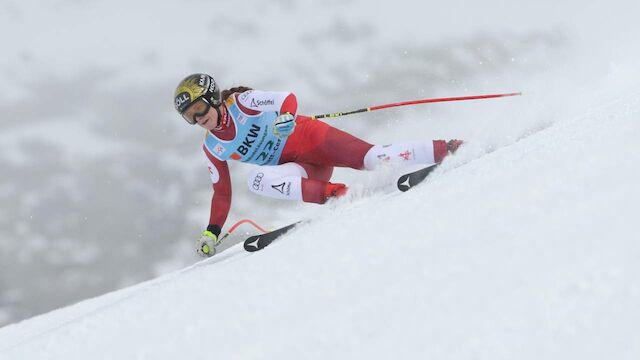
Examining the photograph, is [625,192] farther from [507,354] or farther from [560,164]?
[507,354]

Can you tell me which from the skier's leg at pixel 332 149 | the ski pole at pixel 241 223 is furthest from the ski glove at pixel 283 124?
the ski pole at pixel 241 223

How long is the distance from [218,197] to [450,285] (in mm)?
4991

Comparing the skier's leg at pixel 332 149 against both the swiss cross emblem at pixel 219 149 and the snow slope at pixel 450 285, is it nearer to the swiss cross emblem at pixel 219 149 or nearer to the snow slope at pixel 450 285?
the swiss cross emblem at pixel 219 149

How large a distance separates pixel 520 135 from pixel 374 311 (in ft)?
12.9

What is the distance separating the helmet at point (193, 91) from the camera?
20.9ft

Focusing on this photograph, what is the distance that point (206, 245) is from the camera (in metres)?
6.73

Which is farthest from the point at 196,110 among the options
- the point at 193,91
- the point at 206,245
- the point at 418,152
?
the point at 418,152

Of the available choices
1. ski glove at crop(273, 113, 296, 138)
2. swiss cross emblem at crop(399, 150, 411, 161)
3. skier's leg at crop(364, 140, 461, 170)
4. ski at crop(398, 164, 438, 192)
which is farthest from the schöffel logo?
ski at crop(398, 164, 438, 192)

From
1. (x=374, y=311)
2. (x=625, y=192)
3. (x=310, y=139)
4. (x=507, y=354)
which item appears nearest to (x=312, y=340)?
(x=374, y=311)

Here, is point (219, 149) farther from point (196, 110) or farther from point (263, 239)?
point (263, 239)

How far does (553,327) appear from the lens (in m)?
1.93

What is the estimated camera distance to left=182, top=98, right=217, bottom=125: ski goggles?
251 inches

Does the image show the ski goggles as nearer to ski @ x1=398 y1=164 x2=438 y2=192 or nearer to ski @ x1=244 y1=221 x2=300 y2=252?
ski @ x1=244 y1=221 x2=300 y2=252

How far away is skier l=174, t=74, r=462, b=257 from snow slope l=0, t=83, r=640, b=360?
7.00ft
